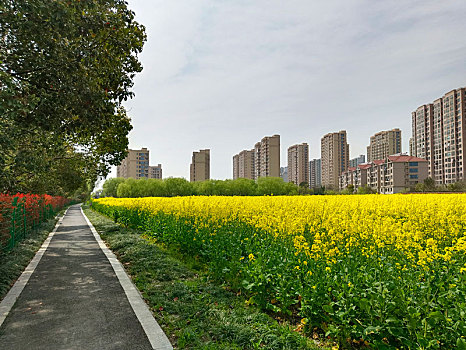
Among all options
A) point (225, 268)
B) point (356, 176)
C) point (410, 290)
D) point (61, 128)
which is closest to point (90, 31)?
point (61, 128)

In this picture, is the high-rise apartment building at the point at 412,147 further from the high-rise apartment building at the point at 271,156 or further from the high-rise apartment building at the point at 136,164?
the high-rise apartment building at the point at 136,164

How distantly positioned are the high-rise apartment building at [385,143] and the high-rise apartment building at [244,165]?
61.0 metres

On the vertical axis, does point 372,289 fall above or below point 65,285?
above

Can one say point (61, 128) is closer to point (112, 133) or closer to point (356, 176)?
point (112, 133)

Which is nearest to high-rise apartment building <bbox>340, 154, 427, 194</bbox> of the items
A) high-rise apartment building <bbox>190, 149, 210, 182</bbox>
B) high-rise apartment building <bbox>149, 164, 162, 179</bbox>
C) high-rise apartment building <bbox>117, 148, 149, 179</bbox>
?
high-rise apartment building <bbox>190, 149, 210, 182</bbox>

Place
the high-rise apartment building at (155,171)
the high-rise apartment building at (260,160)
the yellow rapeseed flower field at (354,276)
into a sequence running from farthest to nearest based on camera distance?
the high-rise apartment building at (155,171), the high-rise apartment building at (260,160), the yellow rapeseed flower field at (354,276)

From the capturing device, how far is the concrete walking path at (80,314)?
381 centimetres

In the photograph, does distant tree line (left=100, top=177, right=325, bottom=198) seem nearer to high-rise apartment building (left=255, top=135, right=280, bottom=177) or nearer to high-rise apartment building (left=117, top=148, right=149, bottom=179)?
high-rise apartment building (left=255, top=135, right=280, bottom=177)

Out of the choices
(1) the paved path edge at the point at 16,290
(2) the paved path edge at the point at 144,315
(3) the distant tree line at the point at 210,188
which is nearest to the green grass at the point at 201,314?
(2) the paved path edge at the point at 144,315

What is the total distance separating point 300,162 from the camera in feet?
465

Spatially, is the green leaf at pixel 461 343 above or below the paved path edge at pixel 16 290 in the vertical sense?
above

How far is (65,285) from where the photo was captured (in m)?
6.36

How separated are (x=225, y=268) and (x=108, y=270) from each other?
3.47 m

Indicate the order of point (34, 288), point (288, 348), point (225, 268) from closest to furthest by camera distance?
point (288, 348), point (225, 268), point (34, 288)
